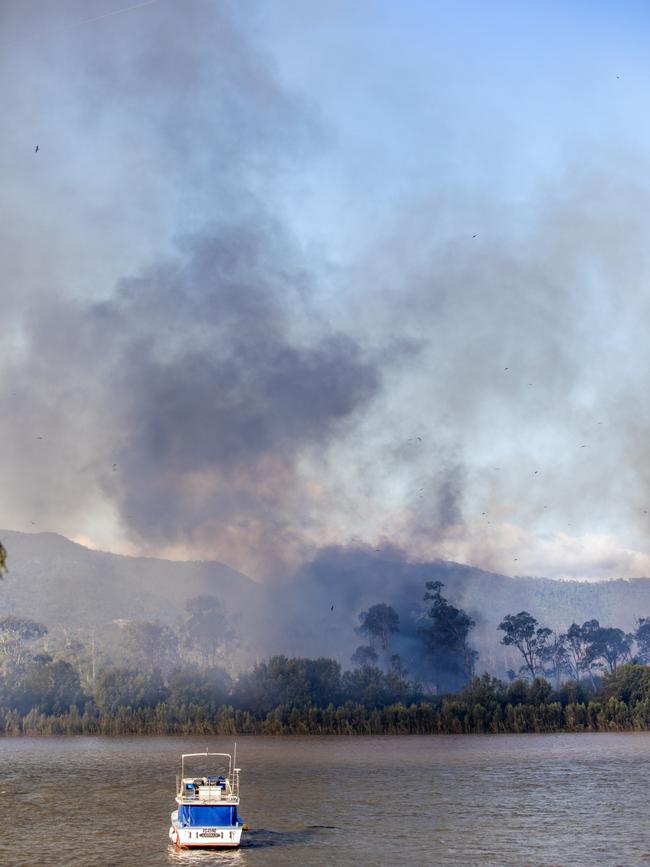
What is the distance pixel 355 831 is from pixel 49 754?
118 metres

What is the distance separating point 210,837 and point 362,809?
26527 mm

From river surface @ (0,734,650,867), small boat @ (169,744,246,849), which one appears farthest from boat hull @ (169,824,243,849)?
river surface @ (0,734,650,867)

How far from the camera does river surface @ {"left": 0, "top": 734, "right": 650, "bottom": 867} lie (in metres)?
66.6

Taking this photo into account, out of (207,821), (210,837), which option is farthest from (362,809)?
(210,837)

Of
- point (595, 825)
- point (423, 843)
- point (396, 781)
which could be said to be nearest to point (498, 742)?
Result: point (396, 781)

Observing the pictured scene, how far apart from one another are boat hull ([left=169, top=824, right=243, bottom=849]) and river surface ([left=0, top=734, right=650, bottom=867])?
2.71 feet

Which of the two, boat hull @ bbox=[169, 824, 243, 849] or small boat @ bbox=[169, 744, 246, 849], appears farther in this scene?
small boat @ bbox=[169, 744, 246, 849]

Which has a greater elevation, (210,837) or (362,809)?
(210,837)

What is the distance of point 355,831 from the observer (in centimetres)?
7600

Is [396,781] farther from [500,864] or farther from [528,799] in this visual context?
[500,864]

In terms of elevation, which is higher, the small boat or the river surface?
the small boat

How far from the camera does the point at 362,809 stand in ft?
295

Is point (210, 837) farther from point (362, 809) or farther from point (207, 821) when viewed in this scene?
point (362, 809)

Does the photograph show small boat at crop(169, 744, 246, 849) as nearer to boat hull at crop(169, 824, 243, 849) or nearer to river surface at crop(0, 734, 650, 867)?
boat hull at crop(169, 824, 243, 849)
